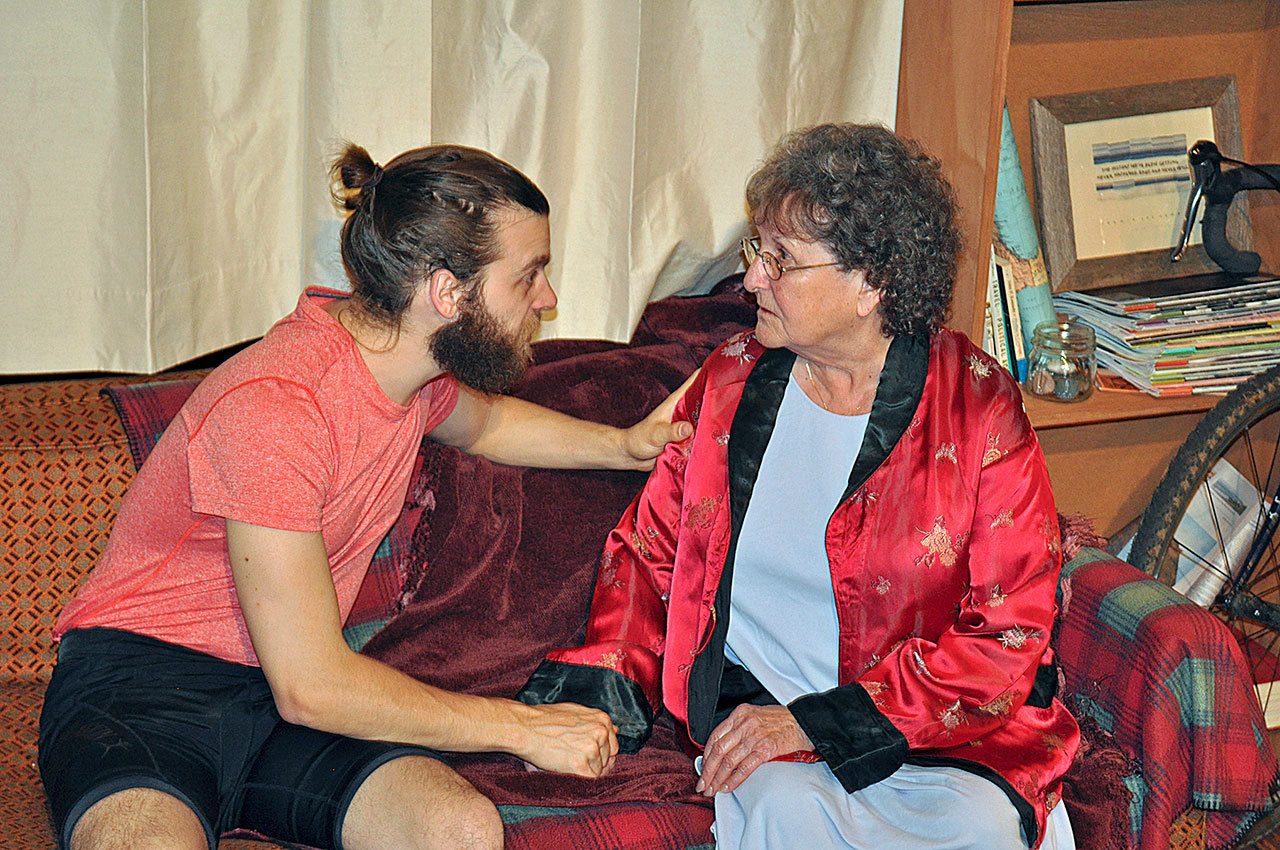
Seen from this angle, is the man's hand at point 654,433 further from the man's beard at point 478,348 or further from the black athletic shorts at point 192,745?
the black athletic shorts at point 192,745

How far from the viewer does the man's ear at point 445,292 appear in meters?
1.73

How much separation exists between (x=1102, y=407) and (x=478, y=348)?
4.02 ft

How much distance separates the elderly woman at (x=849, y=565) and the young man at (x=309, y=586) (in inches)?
7.8

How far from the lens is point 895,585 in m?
1.81

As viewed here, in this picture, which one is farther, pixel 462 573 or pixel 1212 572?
pixel 1212 572

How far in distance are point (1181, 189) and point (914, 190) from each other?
1.22 meters

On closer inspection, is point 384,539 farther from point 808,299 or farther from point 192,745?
point 808,299

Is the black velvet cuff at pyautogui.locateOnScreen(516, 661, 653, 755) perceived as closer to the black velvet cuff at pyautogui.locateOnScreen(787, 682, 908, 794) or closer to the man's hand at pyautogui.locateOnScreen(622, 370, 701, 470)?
the black velvet cuff at pyautogui.locateOnScreen(787, 682, 908, 794)

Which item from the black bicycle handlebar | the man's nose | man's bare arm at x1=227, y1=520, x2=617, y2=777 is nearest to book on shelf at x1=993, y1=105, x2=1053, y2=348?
the black bicycle handlebar

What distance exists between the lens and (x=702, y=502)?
1.91 m

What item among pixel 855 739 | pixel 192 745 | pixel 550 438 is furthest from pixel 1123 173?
pixel 192 745

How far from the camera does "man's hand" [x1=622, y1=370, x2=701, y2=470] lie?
2004 mm

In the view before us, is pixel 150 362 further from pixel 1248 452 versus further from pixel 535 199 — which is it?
pixel 1248 452

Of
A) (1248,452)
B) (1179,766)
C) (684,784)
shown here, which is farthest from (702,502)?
(1248,452)
